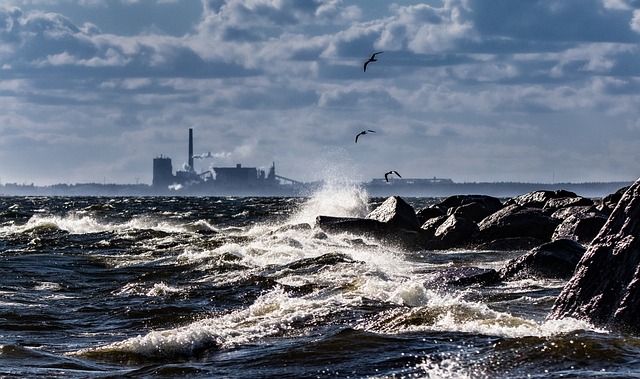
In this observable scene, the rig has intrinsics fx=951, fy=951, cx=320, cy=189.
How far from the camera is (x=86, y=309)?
1505cm

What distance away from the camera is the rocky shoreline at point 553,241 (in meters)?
10.3

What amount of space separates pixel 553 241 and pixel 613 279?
6697 millimetres

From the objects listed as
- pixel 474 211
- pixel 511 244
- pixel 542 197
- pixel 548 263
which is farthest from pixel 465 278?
pixel 542 197

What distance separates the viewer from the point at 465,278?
53.0ft

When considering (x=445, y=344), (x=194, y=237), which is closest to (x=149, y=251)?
(x=194, y=237)

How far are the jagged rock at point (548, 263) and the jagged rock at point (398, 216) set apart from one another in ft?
39.0

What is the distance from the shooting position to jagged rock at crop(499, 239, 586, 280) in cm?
1608

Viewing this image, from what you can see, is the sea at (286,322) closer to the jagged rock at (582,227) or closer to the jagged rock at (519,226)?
the jagged rock at (582,227)

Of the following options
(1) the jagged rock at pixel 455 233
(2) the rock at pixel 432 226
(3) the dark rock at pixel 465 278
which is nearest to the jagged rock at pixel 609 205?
(1) the jagged rock at pixel 455 233

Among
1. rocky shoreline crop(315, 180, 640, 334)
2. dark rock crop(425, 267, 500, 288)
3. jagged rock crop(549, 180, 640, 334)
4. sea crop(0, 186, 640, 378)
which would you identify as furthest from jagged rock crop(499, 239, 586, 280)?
jagged rock crop(549, 180, 640, 334)

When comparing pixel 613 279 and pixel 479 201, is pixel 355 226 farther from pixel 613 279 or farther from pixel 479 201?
pixel 613 279

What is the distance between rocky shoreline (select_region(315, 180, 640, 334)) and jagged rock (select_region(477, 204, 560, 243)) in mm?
28

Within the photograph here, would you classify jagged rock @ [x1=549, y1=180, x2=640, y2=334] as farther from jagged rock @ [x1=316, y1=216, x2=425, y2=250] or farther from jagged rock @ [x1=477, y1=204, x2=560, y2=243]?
jagged rock @ [x1=316, y1=216, x2=425, y2=250]

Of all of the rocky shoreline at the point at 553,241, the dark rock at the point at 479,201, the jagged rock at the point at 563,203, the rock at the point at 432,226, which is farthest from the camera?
the dark rock at the point at 479,201
